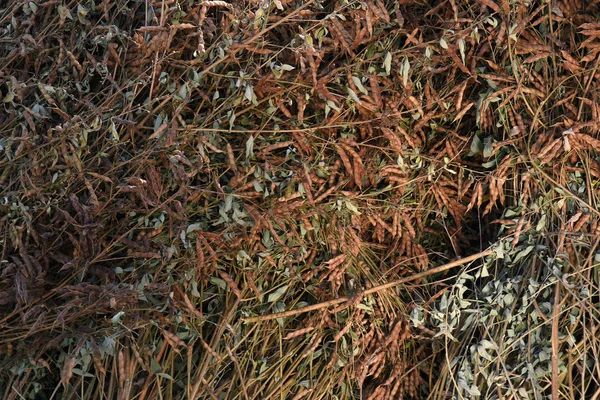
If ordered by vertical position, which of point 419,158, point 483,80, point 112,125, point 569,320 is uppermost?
point 112,125

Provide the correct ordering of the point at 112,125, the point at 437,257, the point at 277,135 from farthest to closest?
the point at 437,257, the point at 277,135, the point at 112,125

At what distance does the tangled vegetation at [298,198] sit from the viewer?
4.72 ft

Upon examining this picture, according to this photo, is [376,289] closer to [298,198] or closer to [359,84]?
[298,198]

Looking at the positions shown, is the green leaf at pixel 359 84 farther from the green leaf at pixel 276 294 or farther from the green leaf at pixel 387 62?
the green leaf at pixel 276 294

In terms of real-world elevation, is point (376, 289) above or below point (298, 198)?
below

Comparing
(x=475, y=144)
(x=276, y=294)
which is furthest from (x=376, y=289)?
(x=475, y=144)

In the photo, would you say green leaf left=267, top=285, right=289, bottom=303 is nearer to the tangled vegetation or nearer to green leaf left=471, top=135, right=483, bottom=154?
the tangled vegetation

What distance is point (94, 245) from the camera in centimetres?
144

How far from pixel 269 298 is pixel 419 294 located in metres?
0.35

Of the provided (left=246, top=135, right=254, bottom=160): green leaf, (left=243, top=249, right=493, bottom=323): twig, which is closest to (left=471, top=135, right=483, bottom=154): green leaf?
(left=243, top=249, right=493, bottom=323): twig

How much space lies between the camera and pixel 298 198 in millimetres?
1555

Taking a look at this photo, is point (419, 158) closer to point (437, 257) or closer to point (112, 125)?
point (437, 257)

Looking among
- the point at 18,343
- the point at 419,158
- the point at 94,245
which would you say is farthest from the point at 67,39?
the point at 419,158

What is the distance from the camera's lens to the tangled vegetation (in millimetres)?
1439
